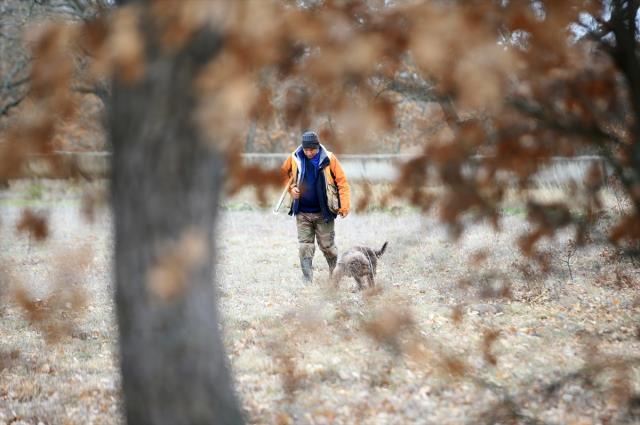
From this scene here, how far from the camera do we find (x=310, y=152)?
9.64 meters

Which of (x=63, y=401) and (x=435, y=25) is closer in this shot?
(x=435, y=25)

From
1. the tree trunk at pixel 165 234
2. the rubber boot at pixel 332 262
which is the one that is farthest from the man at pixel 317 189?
the tree trunk at pixel 165 234

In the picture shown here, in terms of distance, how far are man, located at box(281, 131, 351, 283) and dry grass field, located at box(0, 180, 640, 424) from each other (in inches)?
34.5

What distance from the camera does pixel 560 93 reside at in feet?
15.5

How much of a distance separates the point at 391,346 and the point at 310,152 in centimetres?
387

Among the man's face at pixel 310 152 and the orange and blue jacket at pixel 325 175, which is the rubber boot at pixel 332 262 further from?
the man's face at pixel 310 152

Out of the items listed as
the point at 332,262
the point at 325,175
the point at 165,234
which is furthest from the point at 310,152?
the point at 165,234

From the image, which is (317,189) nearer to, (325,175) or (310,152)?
(325,175)

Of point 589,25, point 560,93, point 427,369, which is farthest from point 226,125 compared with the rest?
point 427,369

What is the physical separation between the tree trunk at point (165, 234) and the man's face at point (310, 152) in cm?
615

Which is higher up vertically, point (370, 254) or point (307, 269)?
point (370, 254)

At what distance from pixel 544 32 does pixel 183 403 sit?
9.32ft

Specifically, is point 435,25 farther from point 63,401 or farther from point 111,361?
point 111,361

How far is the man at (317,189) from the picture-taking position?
9.77m
